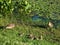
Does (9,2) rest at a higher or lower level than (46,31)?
higher

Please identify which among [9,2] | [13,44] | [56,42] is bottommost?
[56,42]

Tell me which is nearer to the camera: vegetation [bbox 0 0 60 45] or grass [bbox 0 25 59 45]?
grass [bbox 0 25 59 45]

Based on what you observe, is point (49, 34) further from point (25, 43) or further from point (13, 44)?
point (13, 44)

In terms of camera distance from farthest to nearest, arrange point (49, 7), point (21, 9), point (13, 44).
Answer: point (49, 7), point (21, 9), point (13, 44)

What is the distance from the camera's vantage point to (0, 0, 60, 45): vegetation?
30.0 feet

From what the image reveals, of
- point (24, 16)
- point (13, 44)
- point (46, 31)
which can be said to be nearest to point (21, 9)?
point (24, 16)

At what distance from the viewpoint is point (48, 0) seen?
13.7m

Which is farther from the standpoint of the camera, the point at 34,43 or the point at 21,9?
the point at 21,9

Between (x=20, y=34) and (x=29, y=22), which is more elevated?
(x=20, y=34)

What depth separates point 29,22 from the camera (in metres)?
11.2

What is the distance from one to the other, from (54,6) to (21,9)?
2416 millimetres

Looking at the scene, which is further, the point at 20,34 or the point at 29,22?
the point at 29,22

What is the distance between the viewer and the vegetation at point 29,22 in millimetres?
9151

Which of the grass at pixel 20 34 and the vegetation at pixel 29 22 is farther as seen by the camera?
the vegetation at pixel 29 22
